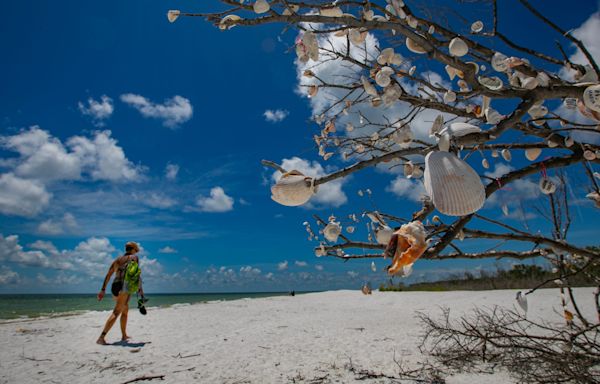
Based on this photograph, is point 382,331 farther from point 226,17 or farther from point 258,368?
point 226,17

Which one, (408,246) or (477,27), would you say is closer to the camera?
(408,246)

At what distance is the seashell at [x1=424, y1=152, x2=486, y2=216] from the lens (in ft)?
3.15

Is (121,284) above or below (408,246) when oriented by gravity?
below

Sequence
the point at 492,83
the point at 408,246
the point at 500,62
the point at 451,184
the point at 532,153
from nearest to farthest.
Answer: the point at 408,246
the point at 451,184
the point at 492,83
the point at 500,62
the point at 532,153

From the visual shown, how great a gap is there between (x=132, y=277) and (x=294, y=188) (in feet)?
20.4

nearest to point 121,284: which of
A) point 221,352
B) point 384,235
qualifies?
point 221,352

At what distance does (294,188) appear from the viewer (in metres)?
0.97

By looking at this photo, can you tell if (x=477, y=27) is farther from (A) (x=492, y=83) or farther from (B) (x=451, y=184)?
(B) (x=451, y=184)

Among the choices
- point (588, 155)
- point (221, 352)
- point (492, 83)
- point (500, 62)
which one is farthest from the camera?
point (221, 352)

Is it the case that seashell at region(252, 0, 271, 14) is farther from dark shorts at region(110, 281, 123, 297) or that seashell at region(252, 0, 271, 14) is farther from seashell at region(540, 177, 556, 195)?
dark shorts at region(110, 281, 123, 297)

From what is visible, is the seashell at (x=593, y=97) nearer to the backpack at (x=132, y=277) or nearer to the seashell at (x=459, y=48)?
the seashell at (x=459, y=48)

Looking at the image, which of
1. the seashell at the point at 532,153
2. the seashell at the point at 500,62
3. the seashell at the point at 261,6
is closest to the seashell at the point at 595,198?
the seashell at the point at 532,153

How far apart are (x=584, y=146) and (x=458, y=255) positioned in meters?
0.73

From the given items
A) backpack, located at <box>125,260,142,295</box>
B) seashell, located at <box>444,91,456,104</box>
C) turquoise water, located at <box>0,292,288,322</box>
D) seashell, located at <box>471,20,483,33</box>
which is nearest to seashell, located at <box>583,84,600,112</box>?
seashell, located at <box>444,91,456,104</box>
